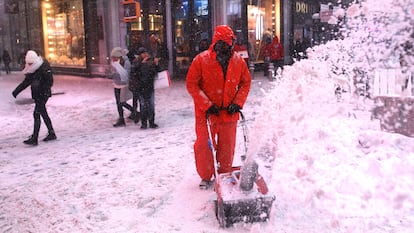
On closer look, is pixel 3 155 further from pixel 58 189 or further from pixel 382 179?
pixel 382 179

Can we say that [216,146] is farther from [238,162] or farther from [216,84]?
[238,162]

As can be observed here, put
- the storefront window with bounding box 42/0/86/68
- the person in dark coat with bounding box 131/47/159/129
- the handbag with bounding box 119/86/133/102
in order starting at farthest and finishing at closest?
the storefront window with bounding box 42/0/86/68 < the handbag with bounding box 119/86/133/102 < the person in dark coat with bounding box 131/47/159/129

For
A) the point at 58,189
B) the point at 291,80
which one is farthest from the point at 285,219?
the point at 58,189

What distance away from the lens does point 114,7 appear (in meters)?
21.2

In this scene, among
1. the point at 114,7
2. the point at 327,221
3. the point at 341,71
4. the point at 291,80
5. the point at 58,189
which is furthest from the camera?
the point at 114,7

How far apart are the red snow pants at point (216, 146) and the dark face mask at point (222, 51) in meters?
0.71

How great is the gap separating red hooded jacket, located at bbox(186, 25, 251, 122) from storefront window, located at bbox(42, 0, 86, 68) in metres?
19.4

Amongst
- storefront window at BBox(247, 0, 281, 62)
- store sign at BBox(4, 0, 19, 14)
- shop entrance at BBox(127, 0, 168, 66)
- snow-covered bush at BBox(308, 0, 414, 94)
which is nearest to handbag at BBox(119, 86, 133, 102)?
snow-covered bush at BBox(308, 0, 414, 94)

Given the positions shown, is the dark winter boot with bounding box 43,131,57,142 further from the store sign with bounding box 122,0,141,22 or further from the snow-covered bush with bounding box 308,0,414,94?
the store sign with bounding box 122,0,141,22

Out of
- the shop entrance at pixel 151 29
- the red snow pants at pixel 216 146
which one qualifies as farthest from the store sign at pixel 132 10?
the red snow pants at pixel 216 146

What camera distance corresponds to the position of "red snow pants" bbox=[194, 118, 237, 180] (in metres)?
5.10

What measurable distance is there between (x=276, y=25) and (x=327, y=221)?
80.5 feet

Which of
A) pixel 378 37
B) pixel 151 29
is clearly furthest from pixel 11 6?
pixel 378 37

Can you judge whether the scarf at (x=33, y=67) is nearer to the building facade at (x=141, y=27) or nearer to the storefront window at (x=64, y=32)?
the building facade at (x=141, y=27)
